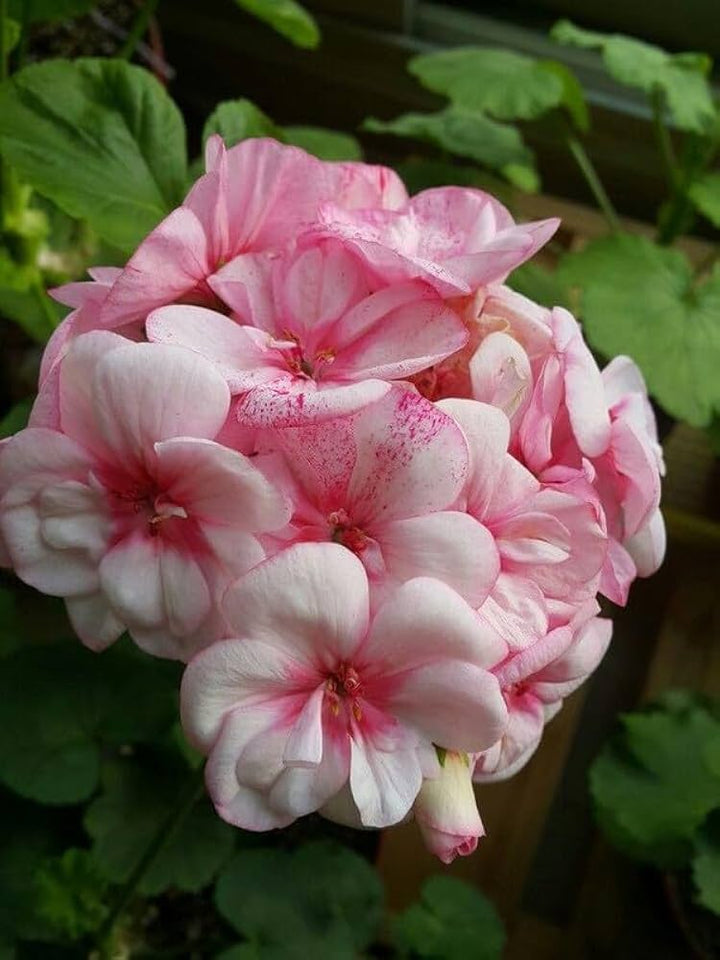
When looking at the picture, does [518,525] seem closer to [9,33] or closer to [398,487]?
[398,487]

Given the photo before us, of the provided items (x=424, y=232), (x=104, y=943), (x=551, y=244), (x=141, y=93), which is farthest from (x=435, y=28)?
(x=104, y=943)

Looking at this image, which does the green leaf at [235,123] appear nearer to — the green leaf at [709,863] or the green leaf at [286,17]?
the green leaf at [286,17]

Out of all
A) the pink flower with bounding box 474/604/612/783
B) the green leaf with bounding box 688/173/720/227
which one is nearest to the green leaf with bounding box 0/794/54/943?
the pink flower with bounding box 474/604/612/783

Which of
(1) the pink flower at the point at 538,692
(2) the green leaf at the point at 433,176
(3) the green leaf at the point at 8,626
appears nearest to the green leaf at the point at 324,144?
(2) the green leaf at the point at 433,176

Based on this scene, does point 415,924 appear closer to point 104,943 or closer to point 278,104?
point 104,943

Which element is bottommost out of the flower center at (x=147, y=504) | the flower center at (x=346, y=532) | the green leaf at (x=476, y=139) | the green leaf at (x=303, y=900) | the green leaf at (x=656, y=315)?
the green leaf at (x=303, y=900)

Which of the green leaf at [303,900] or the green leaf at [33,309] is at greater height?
the green leaf at [33,309]
